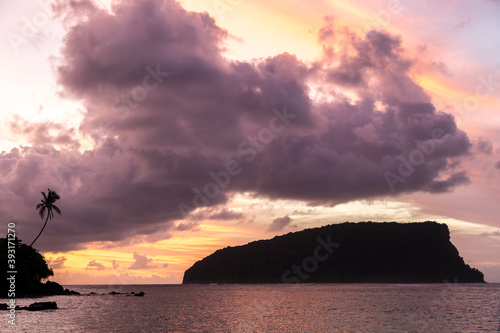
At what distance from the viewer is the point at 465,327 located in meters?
74.6

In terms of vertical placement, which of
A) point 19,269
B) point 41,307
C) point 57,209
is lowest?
point 41,307

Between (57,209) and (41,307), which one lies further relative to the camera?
(57,209)

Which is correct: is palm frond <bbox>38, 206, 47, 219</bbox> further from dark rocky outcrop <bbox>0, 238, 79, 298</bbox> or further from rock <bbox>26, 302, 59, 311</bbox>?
rock <bbox>26, 302, 59, 311</bbox>

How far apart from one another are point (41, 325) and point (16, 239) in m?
62.0

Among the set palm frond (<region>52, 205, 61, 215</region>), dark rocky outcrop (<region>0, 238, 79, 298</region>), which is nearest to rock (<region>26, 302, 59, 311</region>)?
dark rocky outcrop (<region>0, 238, 79, 298</region>)

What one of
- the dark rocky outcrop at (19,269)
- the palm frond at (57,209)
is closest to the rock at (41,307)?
the dark rocky outcrop at (19,269)

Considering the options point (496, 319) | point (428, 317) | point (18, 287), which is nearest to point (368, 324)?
point (428, 317)

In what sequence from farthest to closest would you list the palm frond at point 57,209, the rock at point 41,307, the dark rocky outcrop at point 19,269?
the palm frond at point 57,209 → the dark rocky outcrop at point 19,269 → the rock at point 41,307

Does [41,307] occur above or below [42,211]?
below

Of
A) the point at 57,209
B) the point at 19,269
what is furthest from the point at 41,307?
the point at 57,209

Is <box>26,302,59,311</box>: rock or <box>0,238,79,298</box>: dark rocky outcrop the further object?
<box>0,238,79,298</box>: dark rocky outcrop

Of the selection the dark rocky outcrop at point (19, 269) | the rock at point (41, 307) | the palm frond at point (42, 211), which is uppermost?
the palm frond at point (42, 211)

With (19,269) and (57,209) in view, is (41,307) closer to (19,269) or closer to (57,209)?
(19,269)

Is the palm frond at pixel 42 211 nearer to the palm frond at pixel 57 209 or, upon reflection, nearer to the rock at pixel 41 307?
the palm frond at pixel 57 209
